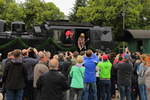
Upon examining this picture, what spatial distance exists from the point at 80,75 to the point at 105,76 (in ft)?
4.43

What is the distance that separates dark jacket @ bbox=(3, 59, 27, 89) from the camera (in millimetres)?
7168

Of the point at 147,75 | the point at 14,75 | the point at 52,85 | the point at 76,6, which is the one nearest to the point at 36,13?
the point at 76,6

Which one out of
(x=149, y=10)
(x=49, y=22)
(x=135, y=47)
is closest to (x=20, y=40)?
(x=49, y=22)

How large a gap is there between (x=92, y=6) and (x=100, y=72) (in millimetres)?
31092

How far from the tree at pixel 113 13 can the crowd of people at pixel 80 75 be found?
28498 mm

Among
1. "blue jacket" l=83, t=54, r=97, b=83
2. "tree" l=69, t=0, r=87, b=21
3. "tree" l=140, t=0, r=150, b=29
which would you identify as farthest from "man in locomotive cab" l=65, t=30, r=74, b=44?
"tree" l=69, t=0, r=87, b=21

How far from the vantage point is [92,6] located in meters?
39.7

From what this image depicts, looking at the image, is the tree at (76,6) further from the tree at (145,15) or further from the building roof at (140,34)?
the building roof at (140,34)

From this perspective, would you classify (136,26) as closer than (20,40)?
No

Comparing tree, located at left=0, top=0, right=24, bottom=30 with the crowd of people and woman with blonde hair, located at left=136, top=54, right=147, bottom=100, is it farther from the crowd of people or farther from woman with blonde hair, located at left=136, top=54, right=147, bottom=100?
woman with blonde hair, located at left=136, top=54, right=147, bottom=100

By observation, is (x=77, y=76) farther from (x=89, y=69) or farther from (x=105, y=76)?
(x=105, y=76)

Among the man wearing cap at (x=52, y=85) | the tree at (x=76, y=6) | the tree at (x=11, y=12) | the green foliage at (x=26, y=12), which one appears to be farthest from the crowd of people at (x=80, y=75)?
the tree at (x=76, y=6)

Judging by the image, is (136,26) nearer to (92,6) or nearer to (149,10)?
(149,10)

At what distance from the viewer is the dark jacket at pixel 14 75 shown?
717 centimetres
